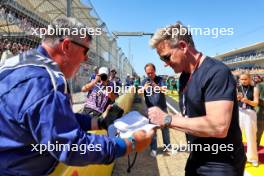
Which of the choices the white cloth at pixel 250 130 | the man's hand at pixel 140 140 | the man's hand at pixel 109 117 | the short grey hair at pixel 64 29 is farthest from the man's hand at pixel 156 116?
the white cloth at pixel 250 130

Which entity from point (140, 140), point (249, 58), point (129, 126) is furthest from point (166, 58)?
point (249, 58)

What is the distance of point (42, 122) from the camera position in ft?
4.78

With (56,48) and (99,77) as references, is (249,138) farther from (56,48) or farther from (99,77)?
(56,48)

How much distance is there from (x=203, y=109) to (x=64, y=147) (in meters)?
1.12

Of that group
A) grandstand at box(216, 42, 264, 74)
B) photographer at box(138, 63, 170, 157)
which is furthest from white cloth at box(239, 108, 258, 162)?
grandstand at box(216, 42, 264, 74)

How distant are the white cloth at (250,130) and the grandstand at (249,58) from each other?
6785 cm

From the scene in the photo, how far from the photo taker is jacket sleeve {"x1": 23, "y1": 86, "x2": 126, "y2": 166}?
1457 millimetres

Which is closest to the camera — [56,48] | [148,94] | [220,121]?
[56,48]

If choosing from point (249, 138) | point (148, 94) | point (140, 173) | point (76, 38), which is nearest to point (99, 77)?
point (148, 94)

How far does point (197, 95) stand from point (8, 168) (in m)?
1.26

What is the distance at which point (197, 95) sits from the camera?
2.34 meters

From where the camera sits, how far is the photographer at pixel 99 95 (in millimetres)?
6449

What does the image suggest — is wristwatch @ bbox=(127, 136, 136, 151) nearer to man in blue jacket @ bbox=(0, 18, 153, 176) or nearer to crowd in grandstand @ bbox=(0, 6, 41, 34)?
man in blue jacket @ bbox=(0, 18, 153, 176)

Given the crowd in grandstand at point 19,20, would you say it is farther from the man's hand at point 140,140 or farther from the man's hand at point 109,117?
the man's hand at point 140,140
